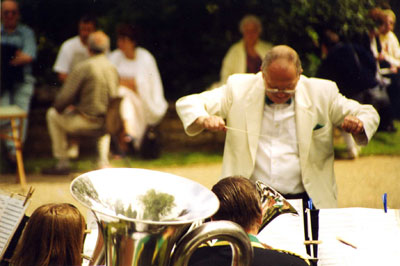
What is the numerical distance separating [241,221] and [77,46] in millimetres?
2688

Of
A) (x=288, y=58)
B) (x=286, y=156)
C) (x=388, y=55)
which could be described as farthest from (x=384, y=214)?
(x=388, y=55)

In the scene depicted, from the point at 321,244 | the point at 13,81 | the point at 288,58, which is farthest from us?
the point at 13,81

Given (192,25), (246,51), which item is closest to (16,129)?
(192,25)

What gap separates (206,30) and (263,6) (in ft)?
1.53

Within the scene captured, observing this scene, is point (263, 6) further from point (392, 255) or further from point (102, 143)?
point (392, 255)

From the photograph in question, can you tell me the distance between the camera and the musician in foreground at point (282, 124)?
3.23 meters

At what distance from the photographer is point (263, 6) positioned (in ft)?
14.8

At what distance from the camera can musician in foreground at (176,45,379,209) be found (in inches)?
127

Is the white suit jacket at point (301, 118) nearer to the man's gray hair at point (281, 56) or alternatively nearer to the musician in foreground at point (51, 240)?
the man's gray hair at point (281, 56)

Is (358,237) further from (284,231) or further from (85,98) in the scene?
(85,98)

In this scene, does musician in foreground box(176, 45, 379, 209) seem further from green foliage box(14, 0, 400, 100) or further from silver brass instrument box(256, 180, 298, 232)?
green foliage box(14, 0, 400, 100)

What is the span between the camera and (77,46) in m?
4.44

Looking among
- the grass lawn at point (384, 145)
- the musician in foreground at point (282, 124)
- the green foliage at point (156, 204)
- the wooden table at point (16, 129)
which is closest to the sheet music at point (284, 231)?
the green foliage at point (156, 204)

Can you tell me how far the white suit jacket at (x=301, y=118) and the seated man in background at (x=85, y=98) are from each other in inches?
54.6
